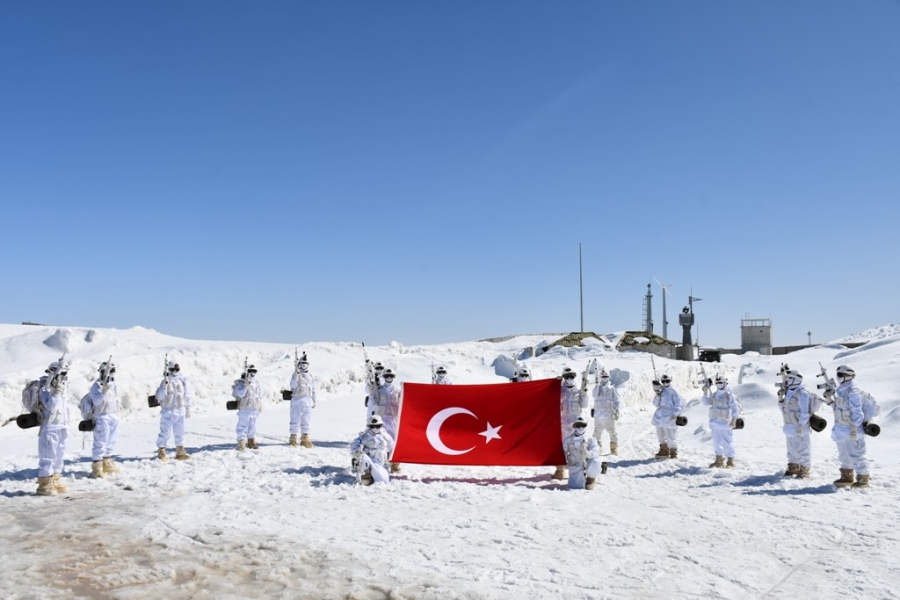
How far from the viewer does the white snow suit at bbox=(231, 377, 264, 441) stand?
41.2ft

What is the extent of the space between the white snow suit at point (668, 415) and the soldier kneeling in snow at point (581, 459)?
364cm

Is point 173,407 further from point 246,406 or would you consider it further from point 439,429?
point 439,429

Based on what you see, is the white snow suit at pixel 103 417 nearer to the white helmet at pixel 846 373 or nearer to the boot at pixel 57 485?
the boot at pixel 57 485

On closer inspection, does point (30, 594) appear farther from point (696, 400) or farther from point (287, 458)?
point (696, 400)

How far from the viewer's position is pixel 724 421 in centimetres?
1170

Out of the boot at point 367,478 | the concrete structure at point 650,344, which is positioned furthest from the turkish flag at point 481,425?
the concrete structure at point 650,344

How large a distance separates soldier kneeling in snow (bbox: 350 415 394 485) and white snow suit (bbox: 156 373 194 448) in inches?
159

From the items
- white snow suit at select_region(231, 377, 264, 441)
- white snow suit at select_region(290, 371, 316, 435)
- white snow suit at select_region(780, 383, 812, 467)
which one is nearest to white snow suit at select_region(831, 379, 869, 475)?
white snow suit at select_region(780, 383, 812, 467)

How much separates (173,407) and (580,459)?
761 centimetres

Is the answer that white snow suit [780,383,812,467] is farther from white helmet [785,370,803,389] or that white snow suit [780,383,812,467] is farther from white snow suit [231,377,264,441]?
white snow suit [231,377,264,441]

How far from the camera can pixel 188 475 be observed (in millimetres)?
10266

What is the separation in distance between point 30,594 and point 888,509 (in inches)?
387

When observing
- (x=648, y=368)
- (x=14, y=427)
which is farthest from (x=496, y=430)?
(x=648, y=368)

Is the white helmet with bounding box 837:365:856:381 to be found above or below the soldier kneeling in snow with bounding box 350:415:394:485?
above
